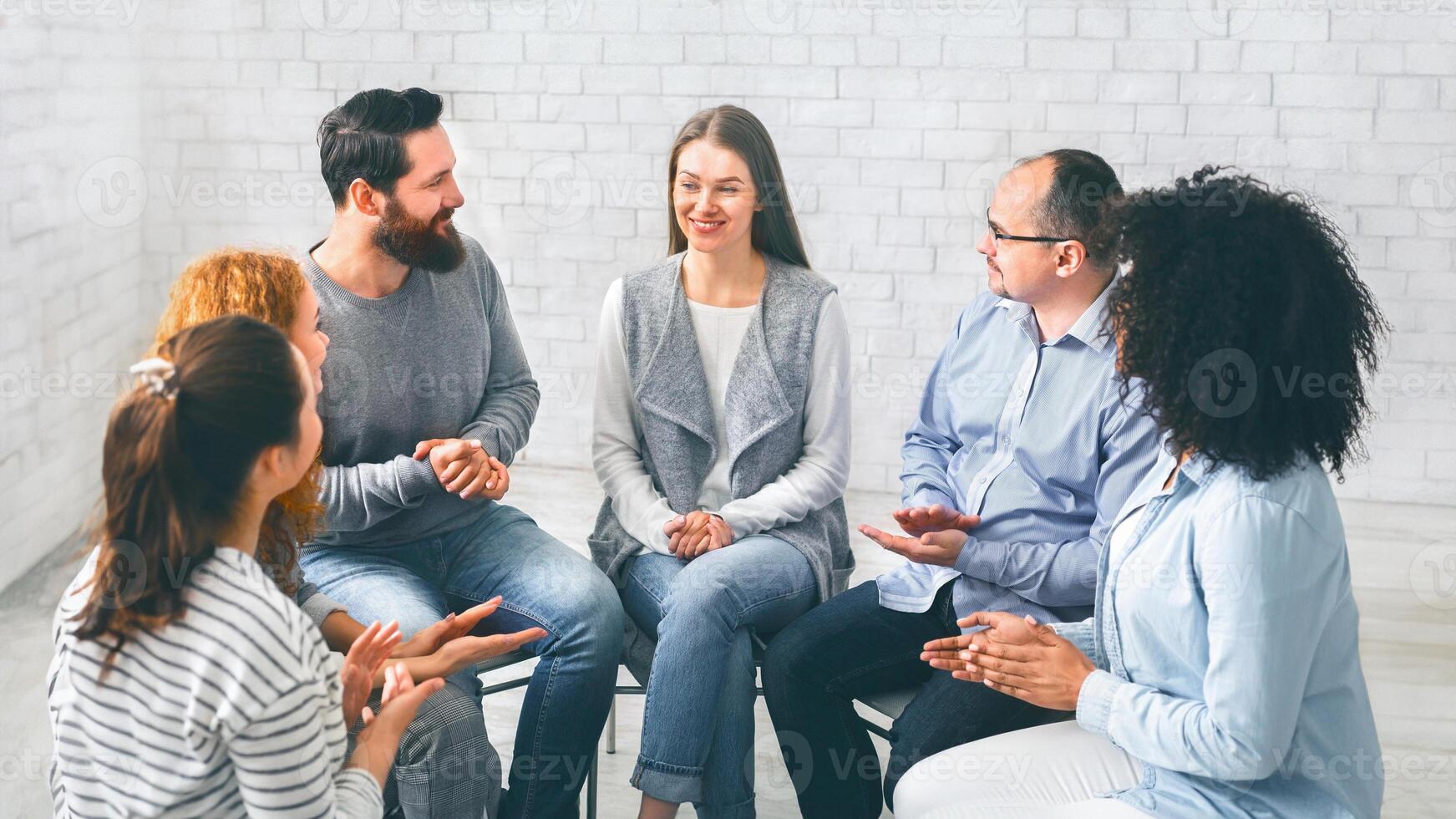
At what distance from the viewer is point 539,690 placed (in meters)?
2.20

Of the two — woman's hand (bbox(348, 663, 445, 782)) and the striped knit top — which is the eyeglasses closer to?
woman's hand (bbox(348, 663, 445, 782))

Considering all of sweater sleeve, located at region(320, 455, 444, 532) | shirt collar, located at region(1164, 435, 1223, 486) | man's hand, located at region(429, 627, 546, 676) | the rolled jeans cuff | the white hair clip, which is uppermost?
the white hair clip

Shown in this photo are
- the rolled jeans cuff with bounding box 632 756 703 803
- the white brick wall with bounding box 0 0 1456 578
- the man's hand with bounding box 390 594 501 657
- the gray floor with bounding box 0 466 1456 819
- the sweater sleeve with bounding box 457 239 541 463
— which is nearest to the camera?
the man's hand with bounding box 390 594 501 657

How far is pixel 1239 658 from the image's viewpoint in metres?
1.46

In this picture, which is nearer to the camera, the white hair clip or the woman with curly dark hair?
the white hair clip

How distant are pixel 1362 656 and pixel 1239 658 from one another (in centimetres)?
232

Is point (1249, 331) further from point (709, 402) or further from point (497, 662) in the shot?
point (497, 662)

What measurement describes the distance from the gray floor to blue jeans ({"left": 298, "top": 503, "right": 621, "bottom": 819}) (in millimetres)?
492

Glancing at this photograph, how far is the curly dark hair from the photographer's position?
151cm

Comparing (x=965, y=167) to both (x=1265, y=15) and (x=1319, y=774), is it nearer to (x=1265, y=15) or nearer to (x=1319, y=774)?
(x=1265, y=15)

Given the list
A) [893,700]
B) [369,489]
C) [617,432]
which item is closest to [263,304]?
[369,489]

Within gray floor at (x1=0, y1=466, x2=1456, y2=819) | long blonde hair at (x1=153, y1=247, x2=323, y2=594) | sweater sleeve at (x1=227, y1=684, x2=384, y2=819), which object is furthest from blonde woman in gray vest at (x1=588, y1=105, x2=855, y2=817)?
sweater sleeve at (x1=227, y1=684, x2=384, y2=819)

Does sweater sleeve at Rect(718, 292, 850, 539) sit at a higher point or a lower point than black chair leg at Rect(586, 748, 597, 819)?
higher

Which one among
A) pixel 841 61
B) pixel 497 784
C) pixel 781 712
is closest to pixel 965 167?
pixel 841 61
